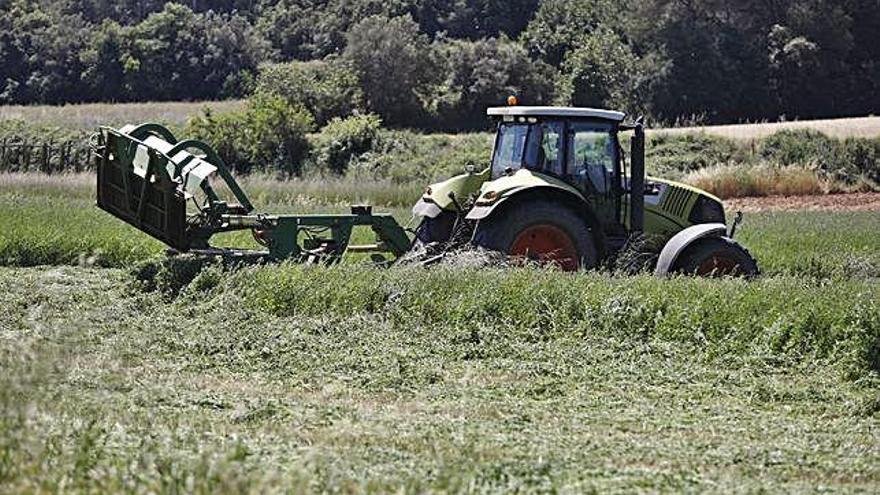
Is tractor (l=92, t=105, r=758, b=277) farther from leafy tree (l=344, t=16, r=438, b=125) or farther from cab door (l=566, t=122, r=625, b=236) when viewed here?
leafy tree (l=344, t=16, r=438, b=125)

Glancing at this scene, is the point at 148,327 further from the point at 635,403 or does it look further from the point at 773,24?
the point at 773,24

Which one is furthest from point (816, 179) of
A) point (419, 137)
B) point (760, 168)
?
point (419, 137)

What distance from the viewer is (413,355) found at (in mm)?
11117

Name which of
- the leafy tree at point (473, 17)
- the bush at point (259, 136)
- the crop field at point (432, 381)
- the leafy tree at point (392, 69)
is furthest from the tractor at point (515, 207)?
the leafy tree at point (473, 17)

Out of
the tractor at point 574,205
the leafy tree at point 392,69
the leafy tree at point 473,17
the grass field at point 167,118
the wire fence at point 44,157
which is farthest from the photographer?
the leafy tree at point 473,17

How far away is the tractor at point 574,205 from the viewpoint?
1413 cm

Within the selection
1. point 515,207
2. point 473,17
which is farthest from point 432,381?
point 473,17

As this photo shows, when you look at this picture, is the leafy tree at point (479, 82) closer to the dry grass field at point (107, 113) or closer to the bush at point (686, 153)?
the dry grass field at point (107, 113)

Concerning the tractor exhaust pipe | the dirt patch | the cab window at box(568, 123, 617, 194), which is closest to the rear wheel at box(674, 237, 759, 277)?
the tractor exhaust pipe

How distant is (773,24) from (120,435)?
5015cm

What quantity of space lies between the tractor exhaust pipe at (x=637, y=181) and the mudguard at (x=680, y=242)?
0.56 m

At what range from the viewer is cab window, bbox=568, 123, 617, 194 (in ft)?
48.7

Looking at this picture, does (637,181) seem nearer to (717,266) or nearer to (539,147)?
(539,147)

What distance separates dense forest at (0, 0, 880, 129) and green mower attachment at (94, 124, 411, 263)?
32431 mm
